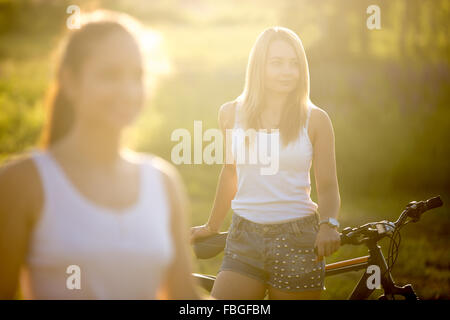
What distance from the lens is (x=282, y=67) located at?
322 cm

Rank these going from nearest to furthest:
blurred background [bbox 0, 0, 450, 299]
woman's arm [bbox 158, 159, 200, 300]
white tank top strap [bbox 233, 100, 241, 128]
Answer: woman's arm [bbox 158, 159, 200, 300] → white tank top strap [bbox 233, 100, 241, 128] → blurred background [bbox 0, 0, 450, 299]

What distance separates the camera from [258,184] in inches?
124

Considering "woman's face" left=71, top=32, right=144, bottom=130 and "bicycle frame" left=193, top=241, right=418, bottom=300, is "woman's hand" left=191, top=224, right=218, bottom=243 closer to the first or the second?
"bicycle frame" left=193, top=241, right=418, bottom=300

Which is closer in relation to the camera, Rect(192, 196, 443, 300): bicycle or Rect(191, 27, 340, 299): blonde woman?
Rect(191, 27, 340, 299): blonde woman

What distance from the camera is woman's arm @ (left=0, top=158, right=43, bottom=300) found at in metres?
1.74

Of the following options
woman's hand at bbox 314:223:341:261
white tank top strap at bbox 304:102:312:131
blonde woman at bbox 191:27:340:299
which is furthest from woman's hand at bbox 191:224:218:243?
white tank top strap at bbox 304:102:312:131

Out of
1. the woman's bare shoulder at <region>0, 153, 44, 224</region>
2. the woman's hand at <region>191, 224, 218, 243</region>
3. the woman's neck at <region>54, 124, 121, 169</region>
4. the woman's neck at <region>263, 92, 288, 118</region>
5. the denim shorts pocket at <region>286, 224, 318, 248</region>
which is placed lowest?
the woman's hand at <region>191, 224, 218, 243</region>

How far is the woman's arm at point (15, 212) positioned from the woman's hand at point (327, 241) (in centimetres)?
163

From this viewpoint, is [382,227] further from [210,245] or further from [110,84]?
[110,84]

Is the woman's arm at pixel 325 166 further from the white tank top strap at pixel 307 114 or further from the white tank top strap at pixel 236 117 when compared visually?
the white tank top strap at pixel 236 117

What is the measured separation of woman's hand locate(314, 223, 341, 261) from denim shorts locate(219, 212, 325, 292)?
86 mm

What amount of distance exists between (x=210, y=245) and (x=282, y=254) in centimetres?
59

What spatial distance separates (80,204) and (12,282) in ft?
0.94
